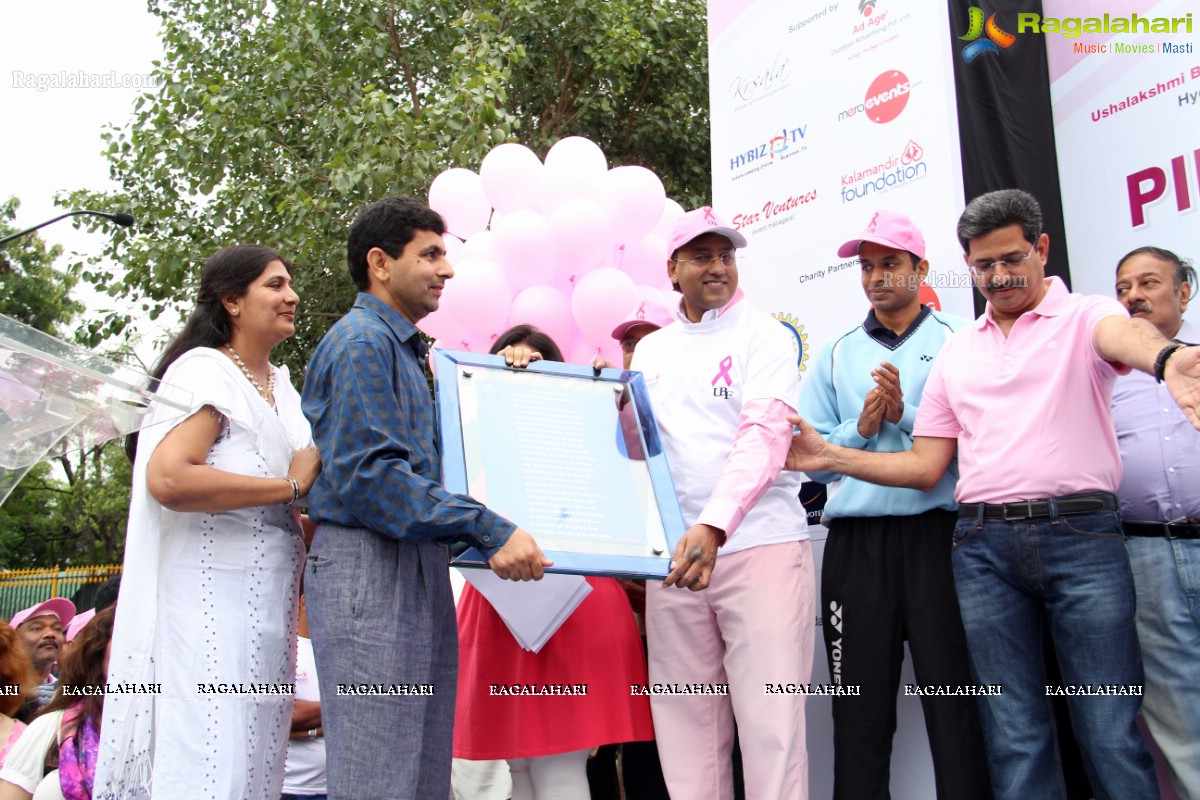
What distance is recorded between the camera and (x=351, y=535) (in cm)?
297

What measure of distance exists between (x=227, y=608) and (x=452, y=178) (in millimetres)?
4102

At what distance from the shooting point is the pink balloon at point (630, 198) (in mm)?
5957

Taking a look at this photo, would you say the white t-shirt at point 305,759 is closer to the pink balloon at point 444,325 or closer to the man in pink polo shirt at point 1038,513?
the pink balloon at point 444,325

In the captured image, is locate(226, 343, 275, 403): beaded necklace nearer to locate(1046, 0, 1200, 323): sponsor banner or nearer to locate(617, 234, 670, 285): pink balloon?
locate(617, 234, 670, 285): pink balloon

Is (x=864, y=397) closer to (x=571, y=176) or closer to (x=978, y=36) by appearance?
(x=978, y=36)

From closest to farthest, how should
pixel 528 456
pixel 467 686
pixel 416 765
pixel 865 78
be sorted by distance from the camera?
pixel 416 765 < pixel 528 456 < pixel 467 686 < pixel 865 78

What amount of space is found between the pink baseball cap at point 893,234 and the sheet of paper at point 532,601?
1.67 m

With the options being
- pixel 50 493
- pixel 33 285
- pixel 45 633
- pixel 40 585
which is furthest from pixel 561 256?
pixel 50 493

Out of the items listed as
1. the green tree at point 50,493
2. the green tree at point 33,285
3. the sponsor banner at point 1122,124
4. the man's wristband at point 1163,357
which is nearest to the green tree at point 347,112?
the sponsor banner at point 1122,124

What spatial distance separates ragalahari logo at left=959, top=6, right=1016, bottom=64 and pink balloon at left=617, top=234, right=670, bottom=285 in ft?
6.66

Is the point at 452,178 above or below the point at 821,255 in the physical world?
above

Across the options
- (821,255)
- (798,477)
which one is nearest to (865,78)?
(821,255)

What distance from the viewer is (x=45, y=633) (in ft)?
23.3

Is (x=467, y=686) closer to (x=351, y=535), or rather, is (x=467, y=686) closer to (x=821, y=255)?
(x=351, y=535)
